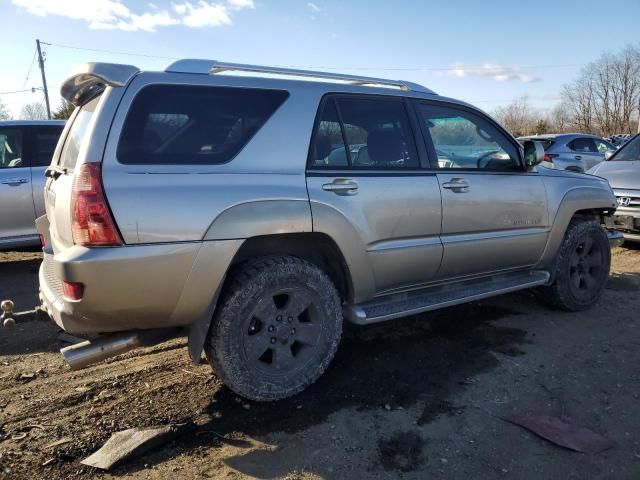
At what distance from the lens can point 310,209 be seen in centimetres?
311

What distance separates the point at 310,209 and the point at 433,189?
1088 millimetres

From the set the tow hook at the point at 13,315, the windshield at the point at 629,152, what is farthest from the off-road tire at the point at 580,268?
the tow hook at the point at 13,315

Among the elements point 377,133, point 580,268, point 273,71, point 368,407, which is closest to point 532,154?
point 580,268

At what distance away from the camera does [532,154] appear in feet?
14.3

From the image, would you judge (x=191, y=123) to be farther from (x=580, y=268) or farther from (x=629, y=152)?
(x=629, y=152)

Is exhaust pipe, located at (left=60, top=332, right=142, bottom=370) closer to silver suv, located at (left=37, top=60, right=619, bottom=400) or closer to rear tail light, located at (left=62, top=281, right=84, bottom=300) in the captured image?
silver suv, located at (left=37, top=60, right=619, bottom=400)

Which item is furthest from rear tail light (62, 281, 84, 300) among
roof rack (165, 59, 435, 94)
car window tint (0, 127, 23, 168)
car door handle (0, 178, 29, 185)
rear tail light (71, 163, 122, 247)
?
car window tint (0, 127, 23, 168)

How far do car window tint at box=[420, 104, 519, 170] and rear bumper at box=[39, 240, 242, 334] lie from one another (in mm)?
1950

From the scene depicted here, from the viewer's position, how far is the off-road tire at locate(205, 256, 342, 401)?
2.95 metres

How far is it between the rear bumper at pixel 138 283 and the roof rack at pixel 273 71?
3.52 ft

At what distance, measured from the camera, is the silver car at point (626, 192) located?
6.87 m

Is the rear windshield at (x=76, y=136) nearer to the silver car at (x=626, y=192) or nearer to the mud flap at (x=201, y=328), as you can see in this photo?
the mud flap at (x=201, y=328)

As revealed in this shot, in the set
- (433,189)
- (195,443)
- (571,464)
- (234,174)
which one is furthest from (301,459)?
(433,189)

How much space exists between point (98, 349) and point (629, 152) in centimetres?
827
